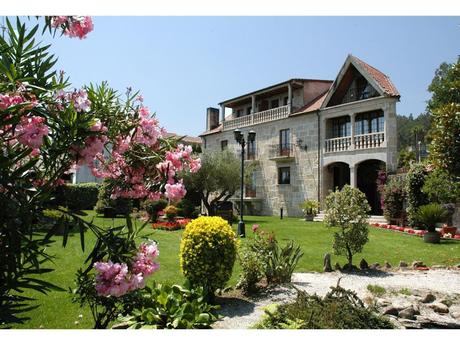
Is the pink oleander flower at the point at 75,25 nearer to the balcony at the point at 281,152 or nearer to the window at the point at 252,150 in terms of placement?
the balcony at the point at 281,152

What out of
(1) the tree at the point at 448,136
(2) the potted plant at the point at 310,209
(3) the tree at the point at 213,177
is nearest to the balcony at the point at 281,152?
(3) the tree at the point at 213,177

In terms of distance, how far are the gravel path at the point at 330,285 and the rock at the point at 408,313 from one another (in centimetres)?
124

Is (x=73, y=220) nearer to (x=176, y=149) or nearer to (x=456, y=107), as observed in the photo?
(x=176, y=149)

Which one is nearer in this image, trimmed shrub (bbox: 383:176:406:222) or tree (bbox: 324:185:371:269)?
tree (bbox: 324:185:371:269)

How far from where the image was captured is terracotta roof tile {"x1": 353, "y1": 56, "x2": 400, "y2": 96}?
69.3ft

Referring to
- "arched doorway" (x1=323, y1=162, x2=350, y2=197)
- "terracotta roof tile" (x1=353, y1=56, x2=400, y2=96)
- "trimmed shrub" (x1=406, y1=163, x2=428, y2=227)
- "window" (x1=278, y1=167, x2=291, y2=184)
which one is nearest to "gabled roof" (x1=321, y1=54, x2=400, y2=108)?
"terracotta roof tile" (x1=353, y1=56, x2=400, y2=96)

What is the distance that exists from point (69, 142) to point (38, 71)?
77 cm

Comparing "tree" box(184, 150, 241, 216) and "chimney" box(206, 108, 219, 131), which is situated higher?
"chimney" box(206, 108, 219, 131)

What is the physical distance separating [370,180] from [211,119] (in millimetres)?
17027

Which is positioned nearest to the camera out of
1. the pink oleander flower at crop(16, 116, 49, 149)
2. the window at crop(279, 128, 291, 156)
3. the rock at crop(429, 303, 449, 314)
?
the pink oleander flower at crop(16, 116, 49, 149)

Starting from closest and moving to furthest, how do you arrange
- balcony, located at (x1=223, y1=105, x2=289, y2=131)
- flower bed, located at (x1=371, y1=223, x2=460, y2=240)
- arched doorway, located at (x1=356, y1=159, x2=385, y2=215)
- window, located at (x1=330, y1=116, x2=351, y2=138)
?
1. flower bed, located at (x1=371, y1=223, x2=460, y2=240)
2. arched doorway, located at (x1=356, y1=159, x2=385, y2=215)
3. window, located at (x1=330, y1=116, x2=351, y2=138)
4. balcony, located at (x1=223, y1=105, x2=289, y2=131)

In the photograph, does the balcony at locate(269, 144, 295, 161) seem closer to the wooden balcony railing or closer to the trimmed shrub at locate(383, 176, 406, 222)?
the wooden balcony railing

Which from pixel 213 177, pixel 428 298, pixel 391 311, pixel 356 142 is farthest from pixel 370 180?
pixel 391 311

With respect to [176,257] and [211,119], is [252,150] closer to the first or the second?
[211,119]
